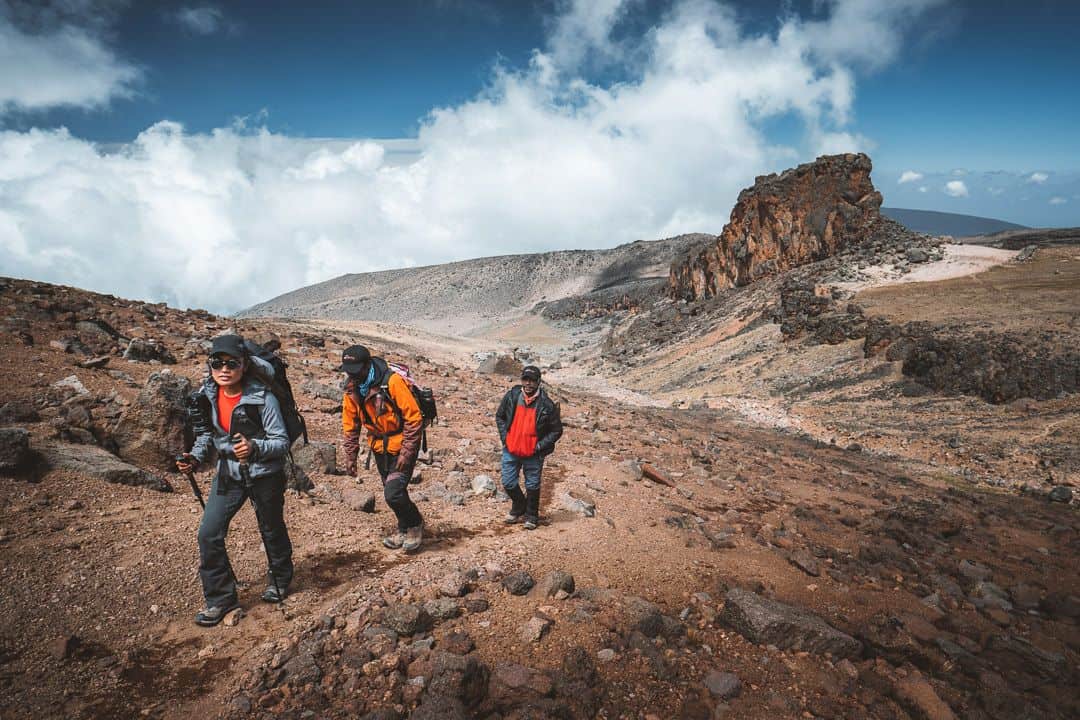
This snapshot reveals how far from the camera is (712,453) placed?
35.6ft

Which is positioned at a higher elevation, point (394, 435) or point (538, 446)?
point (394, 435)

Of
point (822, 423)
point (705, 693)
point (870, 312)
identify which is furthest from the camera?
point (870, 312)

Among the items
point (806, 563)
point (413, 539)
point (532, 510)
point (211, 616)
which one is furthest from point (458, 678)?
point (806, 563)

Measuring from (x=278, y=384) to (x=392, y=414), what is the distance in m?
1.03

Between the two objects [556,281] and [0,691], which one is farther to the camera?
[556,281]

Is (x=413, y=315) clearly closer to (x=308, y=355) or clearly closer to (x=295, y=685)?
(x=308, y=355)

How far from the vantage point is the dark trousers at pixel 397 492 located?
4645 millimetres

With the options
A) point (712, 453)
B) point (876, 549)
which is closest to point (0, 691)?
point (876, 549)

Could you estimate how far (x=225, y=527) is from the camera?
3.65 metres

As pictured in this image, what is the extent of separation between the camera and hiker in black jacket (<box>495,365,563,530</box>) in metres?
5.54

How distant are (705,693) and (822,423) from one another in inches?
609

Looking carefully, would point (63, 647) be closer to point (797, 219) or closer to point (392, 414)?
point (392, 414)

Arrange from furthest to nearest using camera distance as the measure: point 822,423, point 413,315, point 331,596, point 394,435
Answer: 1. point 413,315
2. point 822,423
3. point 394,435
4. point 331,596

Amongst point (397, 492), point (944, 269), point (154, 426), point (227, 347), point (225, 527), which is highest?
point (227, 347)
